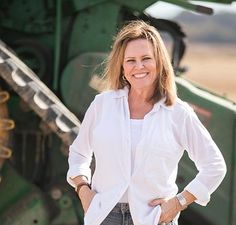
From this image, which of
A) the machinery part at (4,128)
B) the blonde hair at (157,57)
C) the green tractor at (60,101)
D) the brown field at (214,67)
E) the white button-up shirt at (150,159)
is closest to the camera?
the white button-up shirt at (150,159)

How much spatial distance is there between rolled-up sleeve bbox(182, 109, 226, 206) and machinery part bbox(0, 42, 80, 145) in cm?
190

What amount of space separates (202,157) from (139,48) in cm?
50

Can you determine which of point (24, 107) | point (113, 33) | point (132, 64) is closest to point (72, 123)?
point (24, 107)

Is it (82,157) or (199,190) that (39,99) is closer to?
(82,157)

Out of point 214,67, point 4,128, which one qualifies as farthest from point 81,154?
point 214,67

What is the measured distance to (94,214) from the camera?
3.62 meters

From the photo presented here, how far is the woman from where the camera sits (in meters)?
3.54

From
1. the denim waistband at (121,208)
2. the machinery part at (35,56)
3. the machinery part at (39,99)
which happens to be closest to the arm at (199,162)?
the denim waistband at (121,208)

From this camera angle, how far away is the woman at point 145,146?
3.54 meters

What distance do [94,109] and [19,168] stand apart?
313cm

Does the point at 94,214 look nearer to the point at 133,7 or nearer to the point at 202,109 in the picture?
the point at 202,109

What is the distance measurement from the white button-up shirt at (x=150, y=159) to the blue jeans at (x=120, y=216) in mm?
29

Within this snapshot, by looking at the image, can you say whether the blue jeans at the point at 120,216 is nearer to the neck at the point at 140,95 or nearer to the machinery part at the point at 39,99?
the neck at the point at 140,95

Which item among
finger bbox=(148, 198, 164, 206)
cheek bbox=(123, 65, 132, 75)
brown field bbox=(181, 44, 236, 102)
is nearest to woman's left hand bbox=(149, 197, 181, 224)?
finger bbox=(148, 198, 164, 206)
